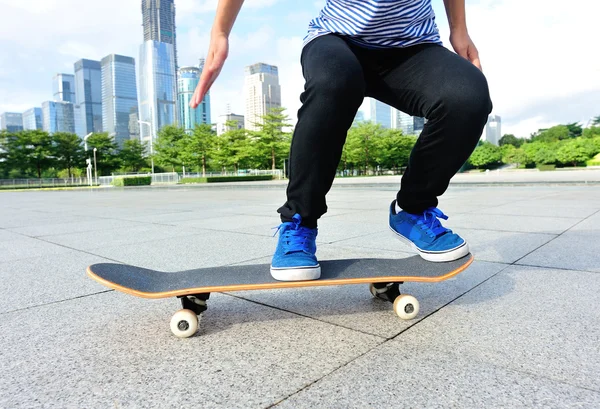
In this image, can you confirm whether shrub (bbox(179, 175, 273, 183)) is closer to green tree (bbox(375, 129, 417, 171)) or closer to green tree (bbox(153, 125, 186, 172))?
green tree (bbox(153, 125, 186, 172))

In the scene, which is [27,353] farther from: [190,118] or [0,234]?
[190,118]

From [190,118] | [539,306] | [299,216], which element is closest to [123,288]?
[299,216]

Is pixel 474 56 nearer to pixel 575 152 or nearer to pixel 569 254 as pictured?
pixel 569 254

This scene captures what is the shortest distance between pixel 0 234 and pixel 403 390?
15.8 ft

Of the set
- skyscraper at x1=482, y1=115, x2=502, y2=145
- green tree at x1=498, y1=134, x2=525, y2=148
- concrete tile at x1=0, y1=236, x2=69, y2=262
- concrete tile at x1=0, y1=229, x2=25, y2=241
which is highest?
skyscraper at x1=482, y1=115, x2=502, y2=145

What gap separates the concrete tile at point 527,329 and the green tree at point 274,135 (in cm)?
3462

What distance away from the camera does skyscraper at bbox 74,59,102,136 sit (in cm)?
12612

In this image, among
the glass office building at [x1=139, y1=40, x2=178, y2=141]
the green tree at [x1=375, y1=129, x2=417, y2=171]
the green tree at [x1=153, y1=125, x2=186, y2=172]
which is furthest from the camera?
the glass office building at [x1=139, y1=40, x2=178, y2=141]

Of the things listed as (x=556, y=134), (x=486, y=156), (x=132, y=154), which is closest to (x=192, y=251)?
(x=132, y=154)

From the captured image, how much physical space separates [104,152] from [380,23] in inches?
1887

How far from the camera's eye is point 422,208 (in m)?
1.64

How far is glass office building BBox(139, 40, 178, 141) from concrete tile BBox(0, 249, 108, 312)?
90984mm

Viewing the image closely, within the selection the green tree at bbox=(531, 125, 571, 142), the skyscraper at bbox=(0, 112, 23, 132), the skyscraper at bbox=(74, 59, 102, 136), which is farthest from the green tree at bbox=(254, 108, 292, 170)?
the skyscraper at bbox=(0, 112, 23, 132)

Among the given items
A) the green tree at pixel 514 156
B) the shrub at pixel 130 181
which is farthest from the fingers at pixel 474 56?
the green tree at pixel 514 156
